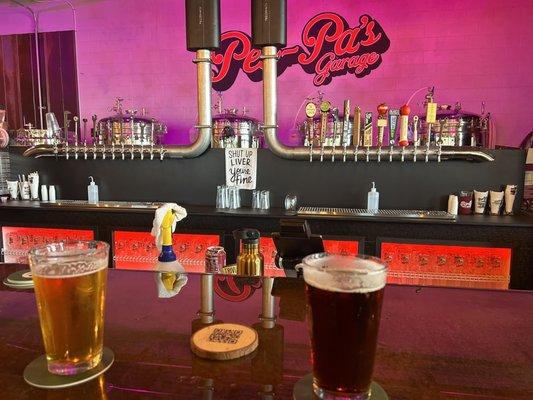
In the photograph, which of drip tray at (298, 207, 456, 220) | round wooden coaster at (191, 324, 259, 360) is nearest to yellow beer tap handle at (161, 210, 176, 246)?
round wooden coaster at (191, 324, 259, 360)

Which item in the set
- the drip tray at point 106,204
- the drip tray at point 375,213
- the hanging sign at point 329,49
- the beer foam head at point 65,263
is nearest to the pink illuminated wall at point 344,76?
the hanging sign at point 329,49

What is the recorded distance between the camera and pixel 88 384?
2.13 ft

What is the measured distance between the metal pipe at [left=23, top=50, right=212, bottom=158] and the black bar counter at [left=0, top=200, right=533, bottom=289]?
507 mm

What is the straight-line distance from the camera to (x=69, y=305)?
0.66 metres

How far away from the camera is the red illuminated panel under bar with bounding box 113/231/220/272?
3.54 m

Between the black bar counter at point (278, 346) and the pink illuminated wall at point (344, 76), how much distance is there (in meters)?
3.50

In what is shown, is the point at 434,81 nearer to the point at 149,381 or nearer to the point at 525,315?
the point at 525,315

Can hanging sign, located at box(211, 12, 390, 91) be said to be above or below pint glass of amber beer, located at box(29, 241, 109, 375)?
above

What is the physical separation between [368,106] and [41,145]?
10.5 ft

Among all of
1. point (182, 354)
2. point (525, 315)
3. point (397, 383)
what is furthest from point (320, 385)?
point (525, 315)

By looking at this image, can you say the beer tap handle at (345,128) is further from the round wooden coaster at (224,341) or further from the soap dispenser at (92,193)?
the round wooden coaster at (224,341)

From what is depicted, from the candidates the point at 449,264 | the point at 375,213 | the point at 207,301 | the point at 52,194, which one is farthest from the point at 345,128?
the point at 52,194

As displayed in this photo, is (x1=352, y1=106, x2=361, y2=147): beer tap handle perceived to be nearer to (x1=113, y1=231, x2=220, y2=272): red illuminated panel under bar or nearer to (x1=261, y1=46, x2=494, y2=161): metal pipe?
(x1=261, y1=46, x2=494, y2=161): metal pipe

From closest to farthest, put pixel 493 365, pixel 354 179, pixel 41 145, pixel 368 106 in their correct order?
pixel 493 365
pixel 354 179
pixel 41 145
pixel 368 106
